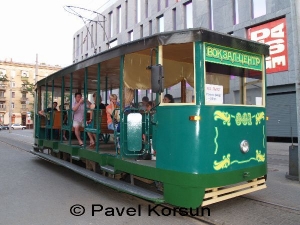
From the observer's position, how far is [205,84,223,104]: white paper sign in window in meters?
4.23

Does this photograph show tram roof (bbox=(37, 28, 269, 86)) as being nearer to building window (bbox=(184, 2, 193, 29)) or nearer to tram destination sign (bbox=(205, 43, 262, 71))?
tram destination sign (bbox=(205, 43, 262, 71))

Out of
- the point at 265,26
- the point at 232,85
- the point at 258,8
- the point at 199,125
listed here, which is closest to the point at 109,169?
the point at 199,125

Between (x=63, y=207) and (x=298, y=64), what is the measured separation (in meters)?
6.08

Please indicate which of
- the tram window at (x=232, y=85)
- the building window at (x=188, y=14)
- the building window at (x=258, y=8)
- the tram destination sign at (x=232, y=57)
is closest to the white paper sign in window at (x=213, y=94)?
the tram window at (x=232, y=85)

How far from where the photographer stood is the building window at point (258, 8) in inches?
698

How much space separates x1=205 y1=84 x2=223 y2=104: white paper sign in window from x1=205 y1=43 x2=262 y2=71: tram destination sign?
38 cm

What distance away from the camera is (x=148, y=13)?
26.8 metres

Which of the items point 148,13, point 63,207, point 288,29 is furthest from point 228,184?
point 148,13

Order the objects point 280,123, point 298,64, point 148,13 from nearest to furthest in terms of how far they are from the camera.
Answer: point 298,64 < point 280,123 < point 148,13

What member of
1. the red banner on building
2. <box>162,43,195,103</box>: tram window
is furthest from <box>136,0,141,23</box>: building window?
<box>162,43,195,103</box>: tram window

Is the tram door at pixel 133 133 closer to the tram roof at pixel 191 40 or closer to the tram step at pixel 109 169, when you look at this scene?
the tram step at pixel 109 169

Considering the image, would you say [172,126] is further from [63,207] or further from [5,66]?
[5,66]

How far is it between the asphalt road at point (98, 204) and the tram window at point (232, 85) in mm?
1724

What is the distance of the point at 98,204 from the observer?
5035 mm
